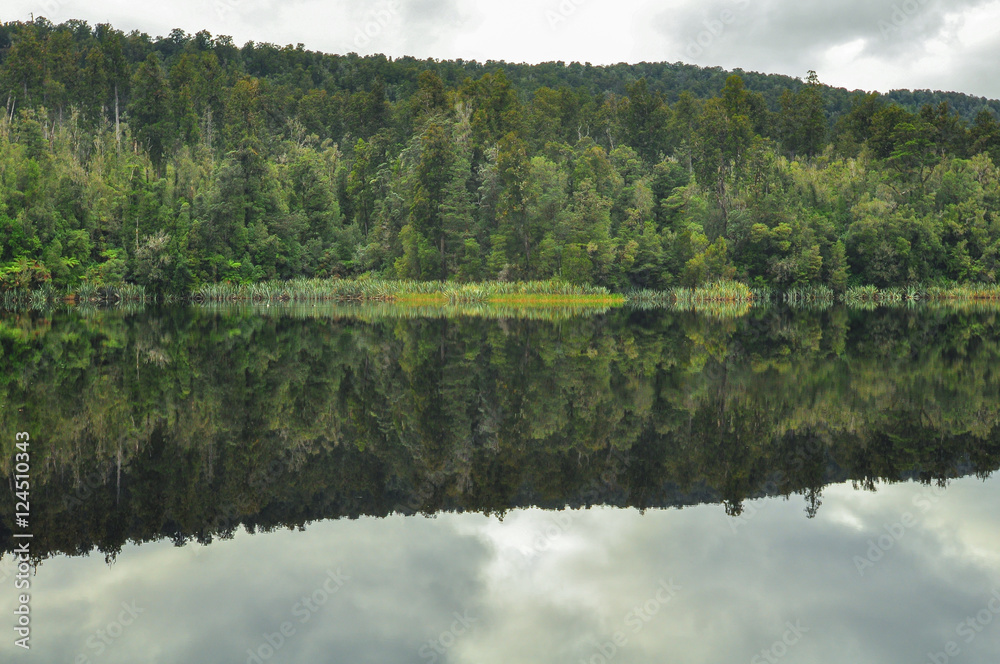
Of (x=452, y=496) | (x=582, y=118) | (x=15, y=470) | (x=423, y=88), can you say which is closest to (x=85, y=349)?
(x=15, y=470)

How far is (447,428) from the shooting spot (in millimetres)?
12734

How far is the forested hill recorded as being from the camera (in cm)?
6562

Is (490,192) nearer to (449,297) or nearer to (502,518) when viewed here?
(449,297)

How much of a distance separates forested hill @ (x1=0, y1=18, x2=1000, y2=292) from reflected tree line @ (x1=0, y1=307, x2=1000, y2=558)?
43.5 m

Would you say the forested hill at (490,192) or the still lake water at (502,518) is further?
the forested hill at (490,192)

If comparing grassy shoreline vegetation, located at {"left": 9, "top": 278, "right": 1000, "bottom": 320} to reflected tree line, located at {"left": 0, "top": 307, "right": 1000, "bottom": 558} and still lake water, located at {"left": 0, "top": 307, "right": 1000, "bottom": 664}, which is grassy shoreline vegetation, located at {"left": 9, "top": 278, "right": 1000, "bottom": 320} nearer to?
reflected tree line, located at {"left": 0, "top": 307, "right": 1000, "bottom": 558}

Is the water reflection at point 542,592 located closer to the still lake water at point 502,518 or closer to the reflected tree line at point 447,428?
the still lake water at point 502,518

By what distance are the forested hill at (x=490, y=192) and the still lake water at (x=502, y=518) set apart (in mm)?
50641

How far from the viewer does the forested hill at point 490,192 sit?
215ft

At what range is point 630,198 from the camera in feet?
240

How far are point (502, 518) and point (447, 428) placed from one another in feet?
14.2

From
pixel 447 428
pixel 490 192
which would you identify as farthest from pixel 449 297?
pixel 447 428

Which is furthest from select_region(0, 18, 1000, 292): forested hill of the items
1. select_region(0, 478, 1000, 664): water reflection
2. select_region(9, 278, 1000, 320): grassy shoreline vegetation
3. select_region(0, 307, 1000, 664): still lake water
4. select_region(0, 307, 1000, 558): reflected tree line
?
select_region(0, 478, 1000, 664): water reflection

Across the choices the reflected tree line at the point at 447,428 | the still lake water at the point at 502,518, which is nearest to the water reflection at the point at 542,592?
the still lake water at the point at 502,518
